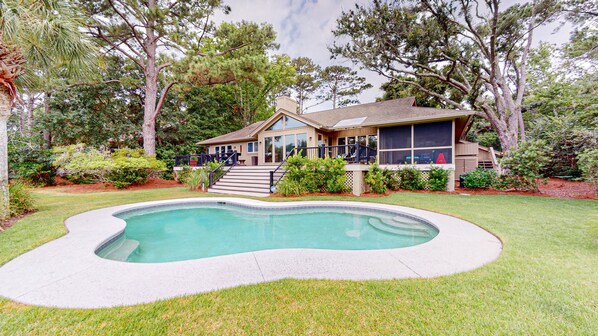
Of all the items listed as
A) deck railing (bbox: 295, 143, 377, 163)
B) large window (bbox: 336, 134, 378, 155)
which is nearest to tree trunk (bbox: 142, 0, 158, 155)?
deck railing (bbox: 295, 143, 377, 163)

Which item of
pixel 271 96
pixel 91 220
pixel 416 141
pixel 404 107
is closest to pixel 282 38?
pixel 271 96

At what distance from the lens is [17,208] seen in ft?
19.3

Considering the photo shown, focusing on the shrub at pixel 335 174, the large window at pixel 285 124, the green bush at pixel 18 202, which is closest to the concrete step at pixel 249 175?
A: the shrub at pixel 335 174

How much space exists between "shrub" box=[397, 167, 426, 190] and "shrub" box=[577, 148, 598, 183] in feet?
16.9

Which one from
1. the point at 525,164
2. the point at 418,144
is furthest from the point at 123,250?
the point at 525,164

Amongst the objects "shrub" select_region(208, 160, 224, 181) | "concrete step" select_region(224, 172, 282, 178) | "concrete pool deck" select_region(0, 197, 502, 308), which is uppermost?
"shrub" select_region(208, 160, 224, 181)

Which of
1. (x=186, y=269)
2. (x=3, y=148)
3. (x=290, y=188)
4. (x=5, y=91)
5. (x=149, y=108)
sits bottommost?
(x=186, y=269)

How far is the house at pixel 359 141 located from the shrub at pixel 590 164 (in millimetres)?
3811

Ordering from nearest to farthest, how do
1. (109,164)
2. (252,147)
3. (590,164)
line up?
(590,164) → (109,164) → (252,147)

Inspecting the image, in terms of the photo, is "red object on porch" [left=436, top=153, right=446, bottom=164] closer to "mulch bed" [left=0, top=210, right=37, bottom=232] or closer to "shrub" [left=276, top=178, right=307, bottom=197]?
"shrub" [left=276, top=178, right=307, bottom=197]

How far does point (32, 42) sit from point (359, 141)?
13605 mm

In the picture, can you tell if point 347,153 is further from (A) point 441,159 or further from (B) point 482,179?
(B) point 482,179

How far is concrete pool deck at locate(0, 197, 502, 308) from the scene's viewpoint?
2.39m

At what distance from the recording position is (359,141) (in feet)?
45.6
